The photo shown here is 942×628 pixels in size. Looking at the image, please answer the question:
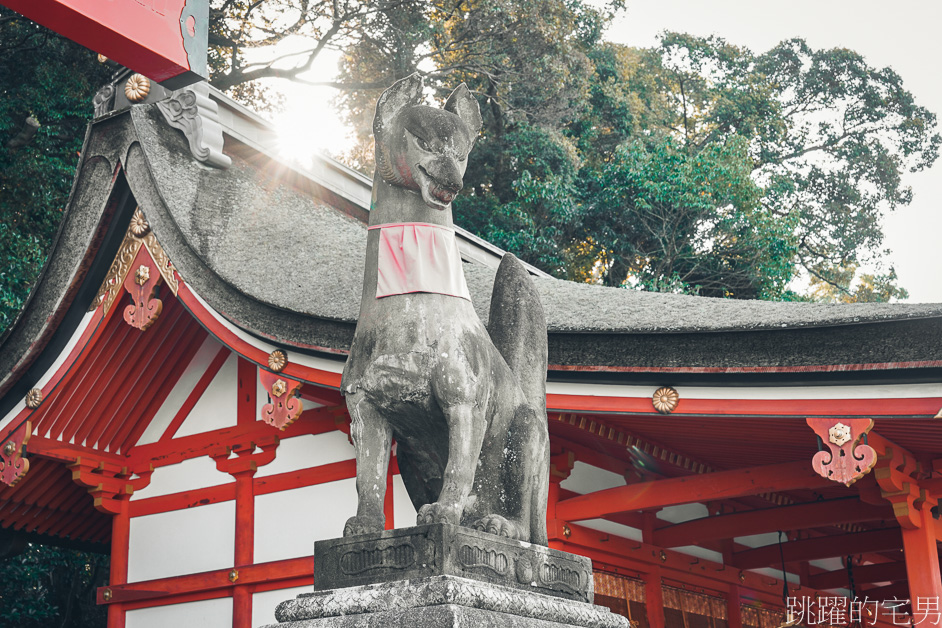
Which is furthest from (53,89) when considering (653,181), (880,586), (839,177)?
(839,177)

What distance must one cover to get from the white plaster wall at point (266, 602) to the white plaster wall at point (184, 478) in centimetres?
103

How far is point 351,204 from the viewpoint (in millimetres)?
9891

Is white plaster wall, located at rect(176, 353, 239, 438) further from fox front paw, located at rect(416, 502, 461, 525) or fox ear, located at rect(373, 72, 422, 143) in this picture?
fox front paw, located at rect(416, 502, 461, 525)

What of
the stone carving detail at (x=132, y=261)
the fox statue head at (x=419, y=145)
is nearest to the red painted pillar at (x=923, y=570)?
the fox statue head at (x=419, y=145)

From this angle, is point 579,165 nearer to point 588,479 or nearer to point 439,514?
point 588,479

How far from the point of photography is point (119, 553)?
28.0 feet

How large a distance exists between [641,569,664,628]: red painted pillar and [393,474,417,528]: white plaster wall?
222cm

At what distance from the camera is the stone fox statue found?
3.46m

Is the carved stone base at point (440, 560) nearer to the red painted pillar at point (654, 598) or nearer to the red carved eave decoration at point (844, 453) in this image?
the red carved eave decoration at point (844, 453)

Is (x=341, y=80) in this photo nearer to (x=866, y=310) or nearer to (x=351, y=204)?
(x=351, y=204)

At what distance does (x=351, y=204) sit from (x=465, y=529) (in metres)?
6.96

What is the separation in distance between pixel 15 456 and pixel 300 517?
2.34 m

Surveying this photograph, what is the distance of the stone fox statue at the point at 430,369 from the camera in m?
3.46

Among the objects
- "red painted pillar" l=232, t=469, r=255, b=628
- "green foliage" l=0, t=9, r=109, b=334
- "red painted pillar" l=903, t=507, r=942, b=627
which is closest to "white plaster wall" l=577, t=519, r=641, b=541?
"red painted pillar" l=903, t=507, r=942, b=627
